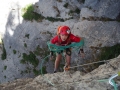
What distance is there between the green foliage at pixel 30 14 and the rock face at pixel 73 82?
31.1ft

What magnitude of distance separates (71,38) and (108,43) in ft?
16.7

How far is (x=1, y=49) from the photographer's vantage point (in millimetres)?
18250

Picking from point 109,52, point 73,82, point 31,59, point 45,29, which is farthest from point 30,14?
point 73,82

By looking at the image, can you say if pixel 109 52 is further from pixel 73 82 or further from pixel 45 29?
pixel 73 82

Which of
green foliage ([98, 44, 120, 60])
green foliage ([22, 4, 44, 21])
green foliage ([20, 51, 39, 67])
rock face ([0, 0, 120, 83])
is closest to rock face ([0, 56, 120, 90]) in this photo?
green foliage ([98, 44, 120, 60])

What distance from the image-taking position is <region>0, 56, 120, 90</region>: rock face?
17.8ft

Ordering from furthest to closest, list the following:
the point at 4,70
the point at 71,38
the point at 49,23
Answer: the point at 4,70 < the point at 49,23 < the point at 71,38

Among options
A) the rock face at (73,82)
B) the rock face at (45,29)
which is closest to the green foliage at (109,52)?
the rock face at (45,29)

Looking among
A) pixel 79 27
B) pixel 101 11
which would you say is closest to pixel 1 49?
pixel 79 27

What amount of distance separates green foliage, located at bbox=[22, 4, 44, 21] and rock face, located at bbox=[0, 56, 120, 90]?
31.1 feet

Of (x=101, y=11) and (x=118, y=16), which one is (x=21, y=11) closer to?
(x=101, y=11)

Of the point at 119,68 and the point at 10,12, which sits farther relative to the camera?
the point at 10,12

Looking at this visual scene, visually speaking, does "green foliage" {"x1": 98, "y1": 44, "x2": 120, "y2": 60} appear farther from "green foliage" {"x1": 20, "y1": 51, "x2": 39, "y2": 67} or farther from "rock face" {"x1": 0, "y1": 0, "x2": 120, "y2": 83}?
"green foliage" {"x1": 20, "y1": 51, "x2": 39, "y2": 67}

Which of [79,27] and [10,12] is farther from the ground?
[10,12]
